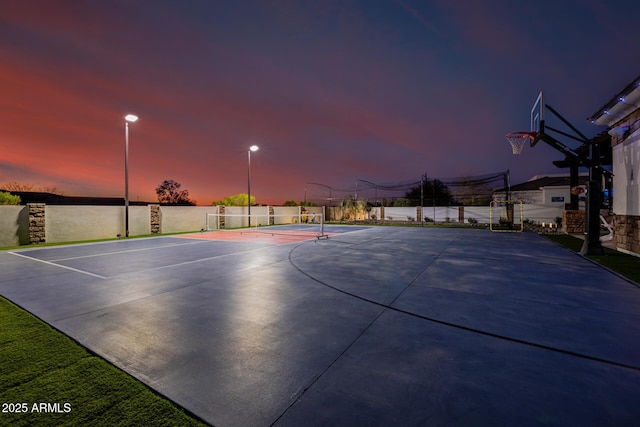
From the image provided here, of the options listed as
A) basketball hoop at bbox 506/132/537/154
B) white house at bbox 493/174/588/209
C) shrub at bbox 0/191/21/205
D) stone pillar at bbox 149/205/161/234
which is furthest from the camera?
white house at bbox 493/174/588/209

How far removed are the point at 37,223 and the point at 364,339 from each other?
16798 millimetres

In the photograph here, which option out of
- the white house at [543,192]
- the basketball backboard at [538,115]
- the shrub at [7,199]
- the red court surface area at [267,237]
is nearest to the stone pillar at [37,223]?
the shrub at [7,199]

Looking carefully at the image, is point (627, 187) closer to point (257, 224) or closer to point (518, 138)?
point (518, 138)

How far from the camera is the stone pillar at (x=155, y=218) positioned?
17359 mm

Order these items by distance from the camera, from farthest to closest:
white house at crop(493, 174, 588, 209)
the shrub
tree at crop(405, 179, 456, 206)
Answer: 1. tree at crop(405, 179, 456, 206)
2. white house at crop(493, 174, 588, 209)
3. the shrub

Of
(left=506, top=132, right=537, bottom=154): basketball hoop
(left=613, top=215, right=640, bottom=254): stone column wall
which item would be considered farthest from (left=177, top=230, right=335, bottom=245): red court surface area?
(left=613, top=215, right=640, bottom=254): stone column wall

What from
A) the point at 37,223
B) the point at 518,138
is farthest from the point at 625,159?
the point at 37,223

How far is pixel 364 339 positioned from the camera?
10.5ft

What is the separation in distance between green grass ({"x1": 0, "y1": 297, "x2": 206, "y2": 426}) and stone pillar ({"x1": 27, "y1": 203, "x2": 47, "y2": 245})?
13.4m

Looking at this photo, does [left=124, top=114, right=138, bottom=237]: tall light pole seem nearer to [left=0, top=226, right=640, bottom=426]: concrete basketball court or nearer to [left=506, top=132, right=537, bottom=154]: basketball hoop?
[left=0, top=226, right=640, bottom=426]: concrete basketball court

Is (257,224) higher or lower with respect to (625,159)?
lower

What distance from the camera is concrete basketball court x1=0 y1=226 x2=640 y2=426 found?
209cm

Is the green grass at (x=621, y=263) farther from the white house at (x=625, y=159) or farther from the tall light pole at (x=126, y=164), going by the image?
the tall light pole at (x=126, y=164)

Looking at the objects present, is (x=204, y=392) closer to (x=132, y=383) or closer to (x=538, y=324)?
(x=132, y=383)
